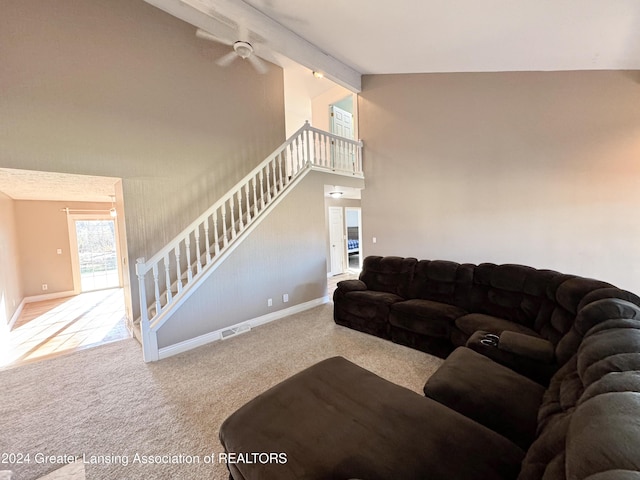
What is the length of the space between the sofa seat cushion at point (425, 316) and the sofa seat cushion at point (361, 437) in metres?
1.51

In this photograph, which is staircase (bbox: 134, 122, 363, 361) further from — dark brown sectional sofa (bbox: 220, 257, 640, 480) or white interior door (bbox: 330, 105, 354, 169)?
dark brown sectional sofa (bbox: 220, 257, 640, 480)

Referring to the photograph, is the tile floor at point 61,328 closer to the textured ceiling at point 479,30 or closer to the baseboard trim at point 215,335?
the baseboard trim at point 215,335

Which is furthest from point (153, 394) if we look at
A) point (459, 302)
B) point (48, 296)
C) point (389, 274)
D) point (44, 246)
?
point (44, 246)

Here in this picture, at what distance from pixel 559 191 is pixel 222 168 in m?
5.37

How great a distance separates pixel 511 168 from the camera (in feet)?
13.7

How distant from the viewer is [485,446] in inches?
45.3

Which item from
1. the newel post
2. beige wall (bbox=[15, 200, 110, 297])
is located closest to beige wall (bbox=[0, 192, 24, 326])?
beige wall (bbox=[15, 200, 110, 297])

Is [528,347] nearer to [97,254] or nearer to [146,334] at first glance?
[146,334]

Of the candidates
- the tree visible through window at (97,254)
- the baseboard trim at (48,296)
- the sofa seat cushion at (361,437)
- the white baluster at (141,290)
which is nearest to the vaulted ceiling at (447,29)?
the white baluster at (141,290)

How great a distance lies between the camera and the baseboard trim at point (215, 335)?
10.2 feet

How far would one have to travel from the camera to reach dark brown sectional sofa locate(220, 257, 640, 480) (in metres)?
0.79

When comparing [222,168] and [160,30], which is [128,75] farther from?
[222,168]

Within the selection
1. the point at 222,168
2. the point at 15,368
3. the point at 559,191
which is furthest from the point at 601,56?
the point at 15,368

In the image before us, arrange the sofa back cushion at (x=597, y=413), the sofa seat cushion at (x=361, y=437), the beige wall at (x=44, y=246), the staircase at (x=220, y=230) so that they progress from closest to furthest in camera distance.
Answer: the sofa back cushion at (x=597, y=413), the sofa seat cushion at (x=361, y=437), the staircase at (x=220, y=230), the beige wall at (x=44, y=246)
